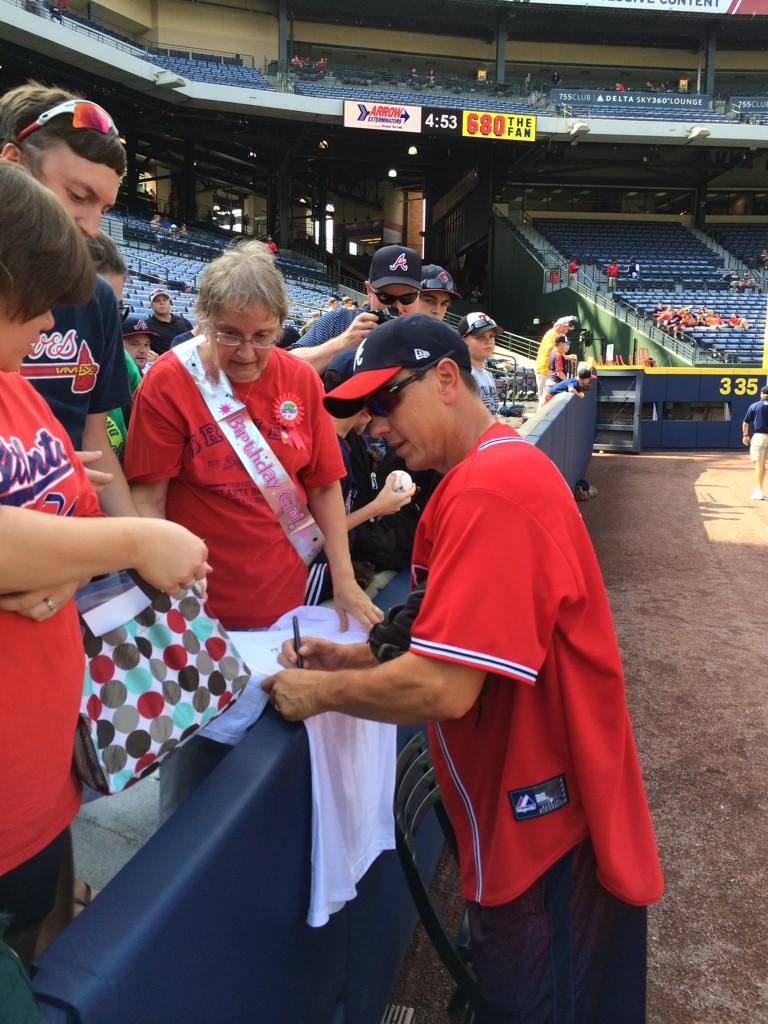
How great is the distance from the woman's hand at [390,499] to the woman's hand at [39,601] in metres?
1.65

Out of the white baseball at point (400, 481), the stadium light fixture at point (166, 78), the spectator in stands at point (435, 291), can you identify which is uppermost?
the stadium light fixture at point (166, 78)

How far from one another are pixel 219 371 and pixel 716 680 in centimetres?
401

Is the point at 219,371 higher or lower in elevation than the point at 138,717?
higher

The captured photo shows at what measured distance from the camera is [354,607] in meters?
2.14

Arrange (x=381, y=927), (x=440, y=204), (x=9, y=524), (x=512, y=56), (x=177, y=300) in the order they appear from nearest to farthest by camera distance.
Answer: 1. (x=9, y=524)
2. (x=381, y=927)
3. (x=177, y=300)
4. (x=512, y=56)
5. (x=440, y=204)

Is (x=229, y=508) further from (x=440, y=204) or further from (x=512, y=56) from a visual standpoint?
(x=440, y=204)

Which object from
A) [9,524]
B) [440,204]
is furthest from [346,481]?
[440,204]

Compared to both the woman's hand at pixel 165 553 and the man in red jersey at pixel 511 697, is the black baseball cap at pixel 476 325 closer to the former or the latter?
the man in red jersey at pixel 511 697

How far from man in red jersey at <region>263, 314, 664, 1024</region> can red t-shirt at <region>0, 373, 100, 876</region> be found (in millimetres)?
446

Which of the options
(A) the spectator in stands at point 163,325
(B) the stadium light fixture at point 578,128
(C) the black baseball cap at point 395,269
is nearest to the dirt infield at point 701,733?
(C) the black baseball cap at point 395,269

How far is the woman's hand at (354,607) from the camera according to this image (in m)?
2.09

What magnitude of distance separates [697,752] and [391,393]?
322 centimetres

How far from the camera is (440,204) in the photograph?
1451 inches

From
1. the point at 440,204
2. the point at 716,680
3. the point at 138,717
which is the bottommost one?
the point at 716,680
